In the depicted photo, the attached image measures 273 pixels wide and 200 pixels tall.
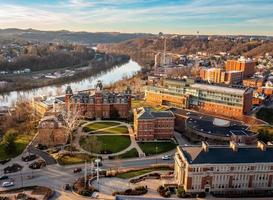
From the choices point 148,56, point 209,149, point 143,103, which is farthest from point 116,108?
point 148,56

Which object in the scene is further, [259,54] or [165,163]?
[259,54]

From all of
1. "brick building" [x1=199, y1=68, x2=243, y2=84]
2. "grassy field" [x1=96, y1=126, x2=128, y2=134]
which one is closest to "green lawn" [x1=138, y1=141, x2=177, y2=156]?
"grassy field" [x1=96, y1=126, x2=128, y2=134]

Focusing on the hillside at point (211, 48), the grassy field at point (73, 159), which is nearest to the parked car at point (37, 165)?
the grassy field at point (73, 159)

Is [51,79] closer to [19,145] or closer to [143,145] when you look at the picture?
[19,145]

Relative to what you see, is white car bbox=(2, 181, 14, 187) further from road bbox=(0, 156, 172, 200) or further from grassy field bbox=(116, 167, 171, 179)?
grassy field bbox=(116, 167, 171, 179)

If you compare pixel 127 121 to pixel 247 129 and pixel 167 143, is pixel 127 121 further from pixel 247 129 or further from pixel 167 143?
pixel 247 129

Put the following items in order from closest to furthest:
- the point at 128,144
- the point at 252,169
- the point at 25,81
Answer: the point at 252,169
the point at 128,144
the point at 25,81
